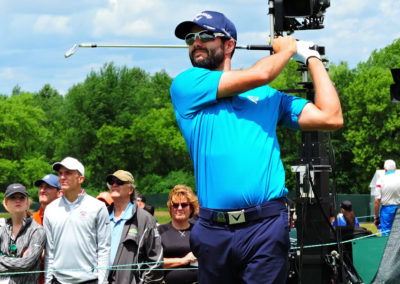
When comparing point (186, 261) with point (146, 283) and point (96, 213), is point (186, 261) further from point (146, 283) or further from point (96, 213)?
point (96, 213)

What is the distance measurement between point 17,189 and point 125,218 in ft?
3.75

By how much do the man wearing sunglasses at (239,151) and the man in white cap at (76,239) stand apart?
9.57 ft

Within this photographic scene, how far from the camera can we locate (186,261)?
7.14m

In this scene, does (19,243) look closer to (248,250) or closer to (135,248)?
(135,248)

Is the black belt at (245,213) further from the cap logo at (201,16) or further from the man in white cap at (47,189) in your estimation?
the man in white cap at (47,189)

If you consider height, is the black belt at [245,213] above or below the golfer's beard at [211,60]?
below

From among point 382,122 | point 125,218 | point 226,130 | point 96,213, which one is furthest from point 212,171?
point 382,122

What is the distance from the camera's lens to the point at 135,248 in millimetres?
6785

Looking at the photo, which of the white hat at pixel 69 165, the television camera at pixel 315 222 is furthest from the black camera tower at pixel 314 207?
the white hat at pixel 69 165

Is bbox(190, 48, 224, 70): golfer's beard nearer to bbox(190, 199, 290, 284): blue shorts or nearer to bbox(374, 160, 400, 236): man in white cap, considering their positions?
bbox(190, 199, 290, 284): blue shorts

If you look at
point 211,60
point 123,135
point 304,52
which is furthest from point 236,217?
point 123,135

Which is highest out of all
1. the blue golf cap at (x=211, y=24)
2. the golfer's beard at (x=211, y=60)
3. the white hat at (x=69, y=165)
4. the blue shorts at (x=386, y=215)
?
the blue golf cap at (x=211, y=24)

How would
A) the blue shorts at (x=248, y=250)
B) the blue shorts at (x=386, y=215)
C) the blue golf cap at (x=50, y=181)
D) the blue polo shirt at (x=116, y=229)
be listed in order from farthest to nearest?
the blue shorts at (x=386, y=215) → the blue golf cap at (x=50, y=181) → the blue polo shirt at (x=116, y=229) → the blue shorts at (x=248, y=250)

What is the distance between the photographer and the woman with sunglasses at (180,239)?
7.09 m
